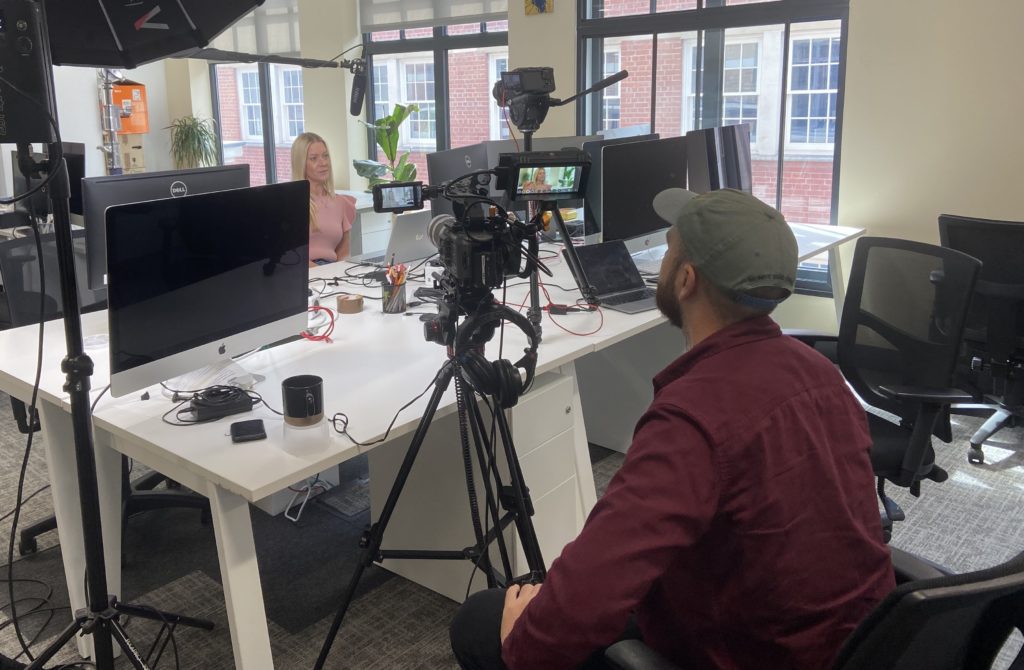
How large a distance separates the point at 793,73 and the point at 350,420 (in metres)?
3.62

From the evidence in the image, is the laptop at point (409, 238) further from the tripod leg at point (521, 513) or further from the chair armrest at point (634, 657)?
the chair armrest at point (634, 657)

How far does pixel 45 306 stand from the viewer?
10.2 ft

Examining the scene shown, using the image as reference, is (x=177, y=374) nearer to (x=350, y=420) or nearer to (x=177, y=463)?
(x=177, y=463)

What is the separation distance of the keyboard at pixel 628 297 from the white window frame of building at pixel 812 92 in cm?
209

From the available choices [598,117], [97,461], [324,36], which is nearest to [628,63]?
[598,117]

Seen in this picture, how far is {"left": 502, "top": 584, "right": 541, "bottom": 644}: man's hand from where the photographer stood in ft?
4.54

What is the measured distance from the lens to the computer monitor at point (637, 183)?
306 centimetres

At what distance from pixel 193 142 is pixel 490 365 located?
6772mm

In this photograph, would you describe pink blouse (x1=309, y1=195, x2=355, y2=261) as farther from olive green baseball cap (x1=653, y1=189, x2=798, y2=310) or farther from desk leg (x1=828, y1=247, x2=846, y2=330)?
olive green baseball cap (x1=653, y1=189, x2=798, y2=310)

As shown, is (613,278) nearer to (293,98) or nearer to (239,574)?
(239,574)

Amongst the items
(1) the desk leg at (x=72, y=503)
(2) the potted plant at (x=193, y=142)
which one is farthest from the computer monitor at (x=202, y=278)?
(2) the potted plant at (x=193, y=142)

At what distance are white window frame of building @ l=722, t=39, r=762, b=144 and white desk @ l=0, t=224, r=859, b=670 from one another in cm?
243

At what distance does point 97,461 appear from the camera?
205 centimetres

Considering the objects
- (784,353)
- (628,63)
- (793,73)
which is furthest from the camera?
(628,63)
